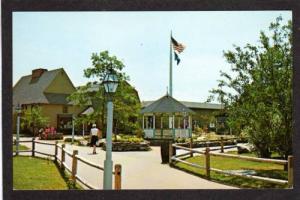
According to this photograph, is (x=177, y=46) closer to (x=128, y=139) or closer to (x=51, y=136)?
(x=51, y=136)

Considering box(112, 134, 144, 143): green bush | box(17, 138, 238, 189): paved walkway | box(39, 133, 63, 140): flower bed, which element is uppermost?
box(39, 133, 63, 140): flower bed

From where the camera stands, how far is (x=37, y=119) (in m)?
8.69

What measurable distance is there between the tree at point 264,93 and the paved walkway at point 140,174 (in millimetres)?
1411

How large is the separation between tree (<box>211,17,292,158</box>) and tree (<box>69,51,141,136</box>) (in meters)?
1.61

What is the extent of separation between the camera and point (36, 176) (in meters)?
7.79

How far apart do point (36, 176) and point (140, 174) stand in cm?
180

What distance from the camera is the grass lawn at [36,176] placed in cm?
710

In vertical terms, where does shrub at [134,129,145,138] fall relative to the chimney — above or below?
below

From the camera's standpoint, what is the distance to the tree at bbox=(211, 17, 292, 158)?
8.05 metres

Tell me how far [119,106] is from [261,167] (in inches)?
117

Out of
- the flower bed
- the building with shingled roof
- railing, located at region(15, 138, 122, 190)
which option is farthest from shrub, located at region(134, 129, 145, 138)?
the building with shingled roof

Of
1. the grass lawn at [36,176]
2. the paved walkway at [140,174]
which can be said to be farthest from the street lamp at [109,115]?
the grass lawn at [36,176]

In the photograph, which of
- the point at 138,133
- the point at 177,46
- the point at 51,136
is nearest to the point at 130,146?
the point at 138,133

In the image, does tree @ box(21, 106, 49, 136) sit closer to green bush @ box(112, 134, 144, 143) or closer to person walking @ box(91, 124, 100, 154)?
person walking @ box(91, 124, 100, 154)
